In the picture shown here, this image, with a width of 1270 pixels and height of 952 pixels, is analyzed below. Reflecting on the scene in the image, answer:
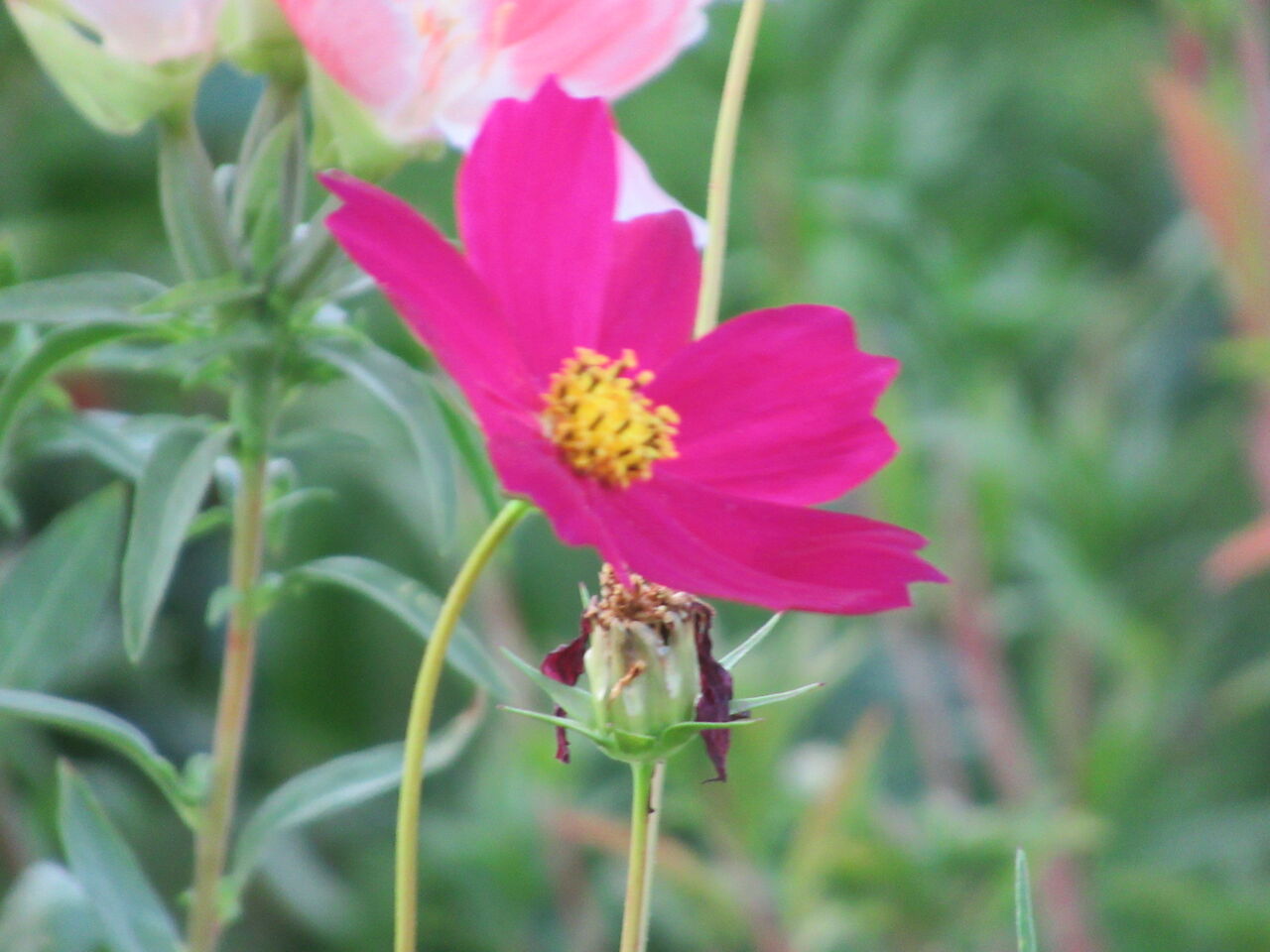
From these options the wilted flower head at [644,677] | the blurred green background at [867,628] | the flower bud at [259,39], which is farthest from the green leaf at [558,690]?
the blurred green background at [867,628]

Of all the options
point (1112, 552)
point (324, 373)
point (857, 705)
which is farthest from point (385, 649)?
point (324, 373)

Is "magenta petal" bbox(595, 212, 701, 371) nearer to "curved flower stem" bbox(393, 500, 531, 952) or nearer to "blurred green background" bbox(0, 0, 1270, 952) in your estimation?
"curved flower stem" bbox(393, 500, 531, 952)

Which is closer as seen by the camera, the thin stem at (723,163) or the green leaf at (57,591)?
the thin stem at (723,163)

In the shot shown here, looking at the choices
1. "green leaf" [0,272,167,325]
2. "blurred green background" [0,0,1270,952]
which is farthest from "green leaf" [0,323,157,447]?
"blurred green background" [0,0,1270,952]

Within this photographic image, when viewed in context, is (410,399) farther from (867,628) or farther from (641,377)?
(867,628)

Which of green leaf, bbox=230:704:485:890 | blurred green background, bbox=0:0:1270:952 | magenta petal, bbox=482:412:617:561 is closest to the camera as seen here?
magenta petal, bbox=482:412:617:561

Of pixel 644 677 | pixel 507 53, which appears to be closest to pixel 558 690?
pixel 644 677

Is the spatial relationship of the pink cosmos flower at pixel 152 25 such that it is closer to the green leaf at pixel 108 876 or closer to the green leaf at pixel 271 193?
the green leaf at pixel 271 193
